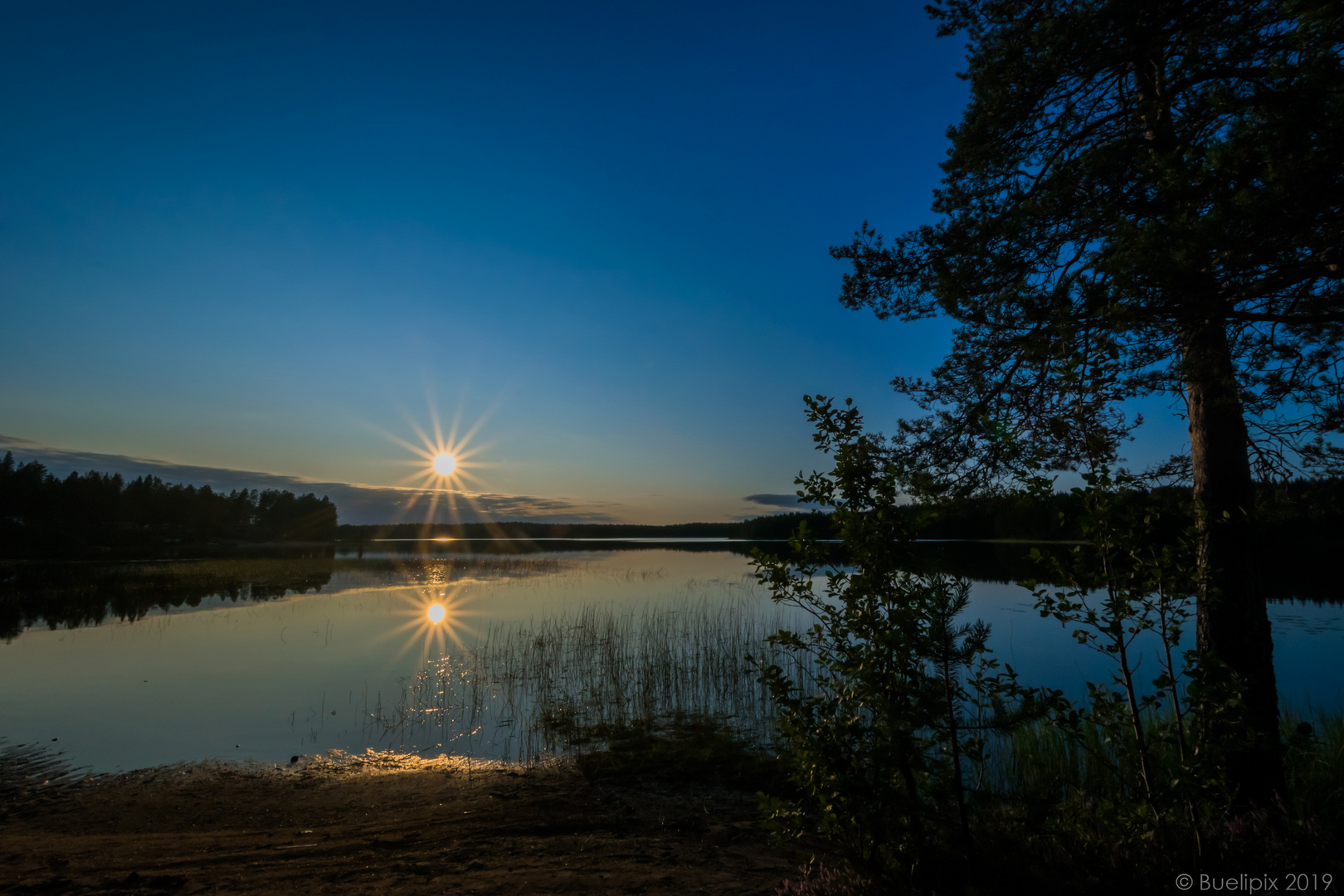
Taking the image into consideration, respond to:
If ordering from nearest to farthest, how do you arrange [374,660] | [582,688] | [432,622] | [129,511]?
[582,688] < [374,660] < [432,622] < [129,511]

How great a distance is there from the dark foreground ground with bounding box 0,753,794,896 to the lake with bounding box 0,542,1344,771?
1.50m

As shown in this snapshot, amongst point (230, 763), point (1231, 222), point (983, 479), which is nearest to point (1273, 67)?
point (1231, 222)

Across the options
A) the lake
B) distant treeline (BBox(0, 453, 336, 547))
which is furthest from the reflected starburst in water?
distant treeline (BBox(0, 453, 336, 547))

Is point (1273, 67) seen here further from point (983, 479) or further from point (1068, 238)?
point (983, 479)

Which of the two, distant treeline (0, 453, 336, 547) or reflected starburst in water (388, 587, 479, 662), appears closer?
reflected starburst in water (388, 587, 479, 662)

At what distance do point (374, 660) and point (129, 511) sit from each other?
96902mm

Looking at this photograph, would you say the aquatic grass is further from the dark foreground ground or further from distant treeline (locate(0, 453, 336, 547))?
distant treeline (locate(0, 453, 336, 547))

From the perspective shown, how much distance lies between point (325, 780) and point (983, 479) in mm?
9287

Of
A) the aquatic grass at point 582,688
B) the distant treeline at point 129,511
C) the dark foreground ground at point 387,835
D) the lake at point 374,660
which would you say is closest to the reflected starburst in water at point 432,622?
the lake at point 374,660

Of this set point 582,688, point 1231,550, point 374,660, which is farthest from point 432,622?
point 1231,550

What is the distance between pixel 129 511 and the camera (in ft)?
276

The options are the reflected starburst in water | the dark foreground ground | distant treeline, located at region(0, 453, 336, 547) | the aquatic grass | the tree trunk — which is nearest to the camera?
the dark foreground ground

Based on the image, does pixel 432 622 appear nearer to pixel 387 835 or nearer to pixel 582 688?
pixel 582 688

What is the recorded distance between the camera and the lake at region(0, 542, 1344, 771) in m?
10.2
